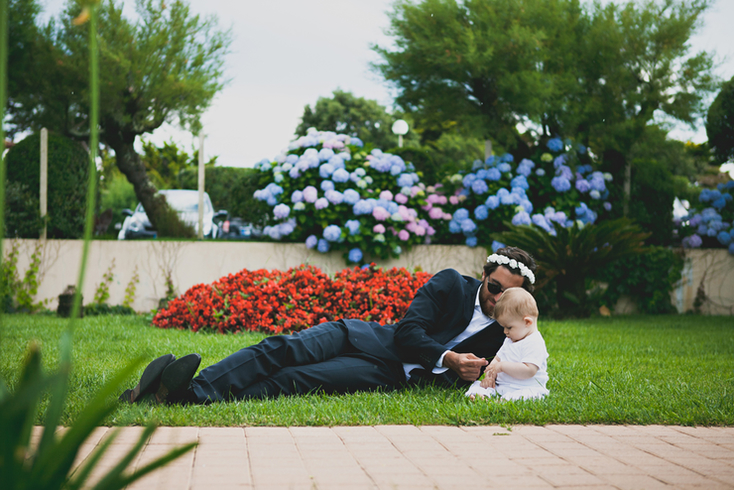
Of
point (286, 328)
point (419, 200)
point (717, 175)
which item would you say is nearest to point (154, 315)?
point (286, 328)

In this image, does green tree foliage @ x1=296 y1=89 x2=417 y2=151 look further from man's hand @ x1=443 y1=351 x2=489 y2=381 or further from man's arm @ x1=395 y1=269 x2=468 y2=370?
man's hand @ x1=443 y1=351 x2=489 y2=381

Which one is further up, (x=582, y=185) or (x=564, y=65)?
(x=564, y=65)

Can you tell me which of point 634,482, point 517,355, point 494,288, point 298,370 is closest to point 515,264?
point 494,288

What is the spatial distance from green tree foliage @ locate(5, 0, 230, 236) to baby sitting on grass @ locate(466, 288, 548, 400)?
659 centimetres

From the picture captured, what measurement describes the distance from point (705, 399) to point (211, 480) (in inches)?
115

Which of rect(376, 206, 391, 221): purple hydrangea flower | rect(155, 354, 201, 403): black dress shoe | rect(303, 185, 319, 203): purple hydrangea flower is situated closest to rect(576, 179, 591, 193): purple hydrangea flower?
rect(376, 206, 391, 221): purple hydrangea flower

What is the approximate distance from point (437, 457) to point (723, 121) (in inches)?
329

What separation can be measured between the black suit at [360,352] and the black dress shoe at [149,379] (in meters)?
0.28

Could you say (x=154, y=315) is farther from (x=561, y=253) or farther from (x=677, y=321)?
(x=677, y=321)

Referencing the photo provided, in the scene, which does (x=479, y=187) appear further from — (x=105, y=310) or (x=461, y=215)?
(x=105, y=310)

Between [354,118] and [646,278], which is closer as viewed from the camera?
[646,278]

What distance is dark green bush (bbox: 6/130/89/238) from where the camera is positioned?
794 centimetres

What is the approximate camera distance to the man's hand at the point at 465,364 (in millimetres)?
3391

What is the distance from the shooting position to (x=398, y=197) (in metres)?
8.33
